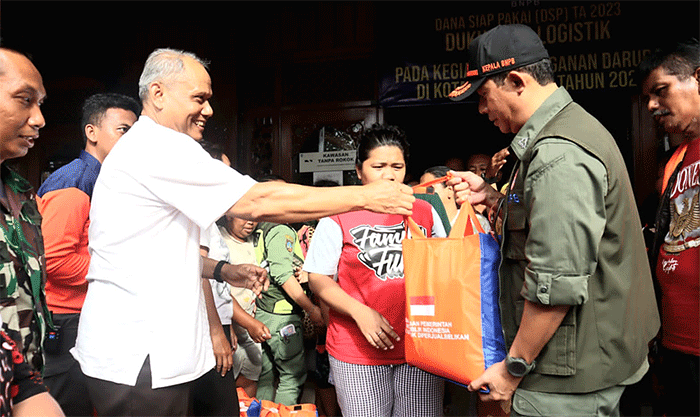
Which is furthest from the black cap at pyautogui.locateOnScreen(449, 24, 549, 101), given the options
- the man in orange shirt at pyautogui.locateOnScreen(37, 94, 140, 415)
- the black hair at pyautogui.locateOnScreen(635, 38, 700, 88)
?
the man in orange shirt at pyautogui.locateOnScreen(37, 94, 140, 415)

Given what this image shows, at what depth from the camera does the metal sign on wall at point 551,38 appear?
4.81 m

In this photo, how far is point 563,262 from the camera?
1.45 metres

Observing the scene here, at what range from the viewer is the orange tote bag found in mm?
1713

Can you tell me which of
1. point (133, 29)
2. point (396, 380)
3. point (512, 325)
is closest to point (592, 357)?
point (512, 325)

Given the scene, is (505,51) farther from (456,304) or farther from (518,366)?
(518,366)

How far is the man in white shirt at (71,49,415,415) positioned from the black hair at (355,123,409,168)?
2.53 feet

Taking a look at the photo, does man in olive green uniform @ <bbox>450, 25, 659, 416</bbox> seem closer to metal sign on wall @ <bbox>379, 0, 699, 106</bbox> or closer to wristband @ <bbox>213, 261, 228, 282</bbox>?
wristband @ <bbox>213, 261, 228, 282</bbox>

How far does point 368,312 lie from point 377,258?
0.81 ft

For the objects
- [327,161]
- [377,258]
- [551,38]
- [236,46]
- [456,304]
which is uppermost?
[236,46]

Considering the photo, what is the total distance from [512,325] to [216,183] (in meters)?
1.02

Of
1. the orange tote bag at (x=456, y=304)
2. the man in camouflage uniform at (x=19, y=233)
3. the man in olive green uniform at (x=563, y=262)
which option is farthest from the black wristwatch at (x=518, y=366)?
the man in camouflage uniform at (x=19, y=233)

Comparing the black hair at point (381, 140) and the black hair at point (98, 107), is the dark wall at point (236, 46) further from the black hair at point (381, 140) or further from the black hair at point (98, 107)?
the black hair at point (381, 140)

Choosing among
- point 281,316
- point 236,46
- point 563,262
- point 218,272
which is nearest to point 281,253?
point 281,316

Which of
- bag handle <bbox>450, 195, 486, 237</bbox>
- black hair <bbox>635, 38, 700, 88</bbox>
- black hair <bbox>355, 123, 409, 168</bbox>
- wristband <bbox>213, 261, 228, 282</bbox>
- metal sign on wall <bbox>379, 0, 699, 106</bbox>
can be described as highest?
metal sign on wall <bbox>379, 0, 699, 106</bbox>
